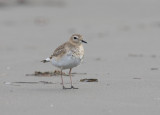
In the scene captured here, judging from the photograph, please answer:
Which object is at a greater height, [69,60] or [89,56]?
[89,56]

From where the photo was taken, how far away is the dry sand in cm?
719

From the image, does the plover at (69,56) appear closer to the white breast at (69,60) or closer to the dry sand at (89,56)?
the white breast at (69,60)

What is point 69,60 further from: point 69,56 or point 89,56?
point 89,56

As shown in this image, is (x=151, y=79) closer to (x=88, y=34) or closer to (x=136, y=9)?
(x=88, y=34)

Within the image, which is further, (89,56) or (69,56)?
(89,56)

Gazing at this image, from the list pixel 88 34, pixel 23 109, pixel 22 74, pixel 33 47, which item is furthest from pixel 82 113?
pixel 88 34

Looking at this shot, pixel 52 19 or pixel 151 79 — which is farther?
pixel 52 19

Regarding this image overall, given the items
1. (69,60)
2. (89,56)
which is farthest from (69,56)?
(89,56)

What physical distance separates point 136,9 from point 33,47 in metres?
5.77

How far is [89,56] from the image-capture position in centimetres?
1214

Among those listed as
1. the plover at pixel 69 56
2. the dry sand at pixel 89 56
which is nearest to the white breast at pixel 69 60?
the plover at pixel 69 56

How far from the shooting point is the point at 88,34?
1562cm

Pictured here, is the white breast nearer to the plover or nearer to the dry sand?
the plover

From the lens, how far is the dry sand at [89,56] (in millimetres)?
7188
